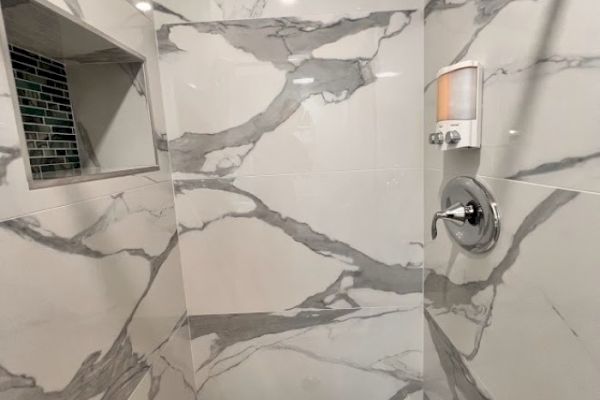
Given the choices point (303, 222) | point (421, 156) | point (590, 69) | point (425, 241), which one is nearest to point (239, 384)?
point (303, 222)

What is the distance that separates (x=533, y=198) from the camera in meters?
0.57

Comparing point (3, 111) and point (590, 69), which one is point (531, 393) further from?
point (3, 111)

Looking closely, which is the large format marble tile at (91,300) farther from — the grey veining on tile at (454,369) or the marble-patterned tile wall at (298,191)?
the grey veining on tile at (454,369)

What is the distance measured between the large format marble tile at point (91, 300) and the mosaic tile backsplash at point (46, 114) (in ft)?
0.52

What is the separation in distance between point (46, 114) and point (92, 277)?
16.7 inches

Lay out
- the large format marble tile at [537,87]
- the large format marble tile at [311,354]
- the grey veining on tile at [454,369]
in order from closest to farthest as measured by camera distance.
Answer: the large format marble tile at [537,87]
the grey veining on tile at [454,369]
the large format marble tile at [311,354]

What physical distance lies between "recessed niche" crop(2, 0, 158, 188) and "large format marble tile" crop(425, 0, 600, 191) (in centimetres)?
82

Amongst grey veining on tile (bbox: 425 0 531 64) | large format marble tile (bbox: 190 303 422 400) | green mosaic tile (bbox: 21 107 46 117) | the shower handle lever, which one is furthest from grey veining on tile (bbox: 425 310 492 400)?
green mosaic tile (bbox: 21 107 46 117)

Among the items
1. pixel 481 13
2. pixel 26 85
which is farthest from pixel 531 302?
→ pixel 26 85

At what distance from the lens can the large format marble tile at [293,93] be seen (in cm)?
102

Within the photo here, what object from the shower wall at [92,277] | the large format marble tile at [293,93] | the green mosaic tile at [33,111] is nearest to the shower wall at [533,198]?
the large format marble tile at [293,93]

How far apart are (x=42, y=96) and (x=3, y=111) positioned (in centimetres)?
36

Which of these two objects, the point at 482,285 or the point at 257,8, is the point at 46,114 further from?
the point at 482,285

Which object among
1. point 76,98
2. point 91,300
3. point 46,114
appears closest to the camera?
point 91,300
